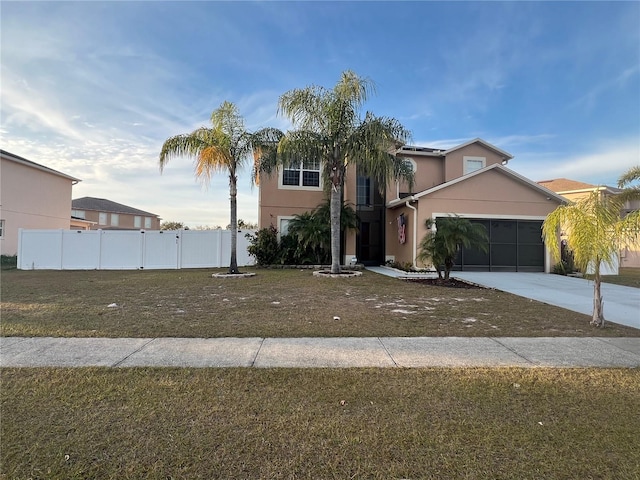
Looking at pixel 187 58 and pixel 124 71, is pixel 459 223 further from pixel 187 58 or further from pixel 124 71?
pixel 124 71

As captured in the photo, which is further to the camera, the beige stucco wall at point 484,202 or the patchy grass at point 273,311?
the beige stucco wall at point 484,202

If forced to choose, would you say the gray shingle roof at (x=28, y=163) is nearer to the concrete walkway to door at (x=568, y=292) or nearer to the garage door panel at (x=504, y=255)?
the concrete walkway to door at (x=568, y=292)

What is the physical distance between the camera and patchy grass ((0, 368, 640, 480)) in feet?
8.00

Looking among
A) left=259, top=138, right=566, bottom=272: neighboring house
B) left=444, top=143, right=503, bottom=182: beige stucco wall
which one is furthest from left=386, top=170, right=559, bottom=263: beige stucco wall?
left=444, top=143, right=503, bottom=182: beige stucco wall

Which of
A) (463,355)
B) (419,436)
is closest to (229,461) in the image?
(419,436)

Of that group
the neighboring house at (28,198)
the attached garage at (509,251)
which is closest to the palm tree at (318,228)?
the attached garage at (509,251)

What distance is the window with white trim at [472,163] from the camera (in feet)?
64.0

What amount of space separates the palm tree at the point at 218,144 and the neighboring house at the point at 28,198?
15.9 meters

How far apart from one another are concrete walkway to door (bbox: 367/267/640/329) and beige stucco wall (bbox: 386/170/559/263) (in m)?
2.67

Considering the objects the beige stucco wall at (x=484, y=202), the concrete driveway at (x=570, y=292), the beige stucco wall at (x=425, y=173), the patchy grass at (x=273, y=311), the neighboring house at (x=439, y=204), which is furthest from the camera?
the beige stucco wall at (x=425, y=173)

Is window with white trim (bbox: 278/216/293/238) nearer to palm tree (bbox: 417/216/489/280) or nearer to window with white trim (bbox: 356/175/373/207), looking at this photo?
window with white trim (bbox: 356/175/373/207)

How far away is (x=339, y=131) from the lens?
13.5m

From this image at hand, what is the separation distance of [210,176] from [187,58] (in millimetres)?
4067

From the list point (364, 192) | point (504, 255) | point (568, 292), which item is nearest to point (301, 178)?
point (364, 192)
